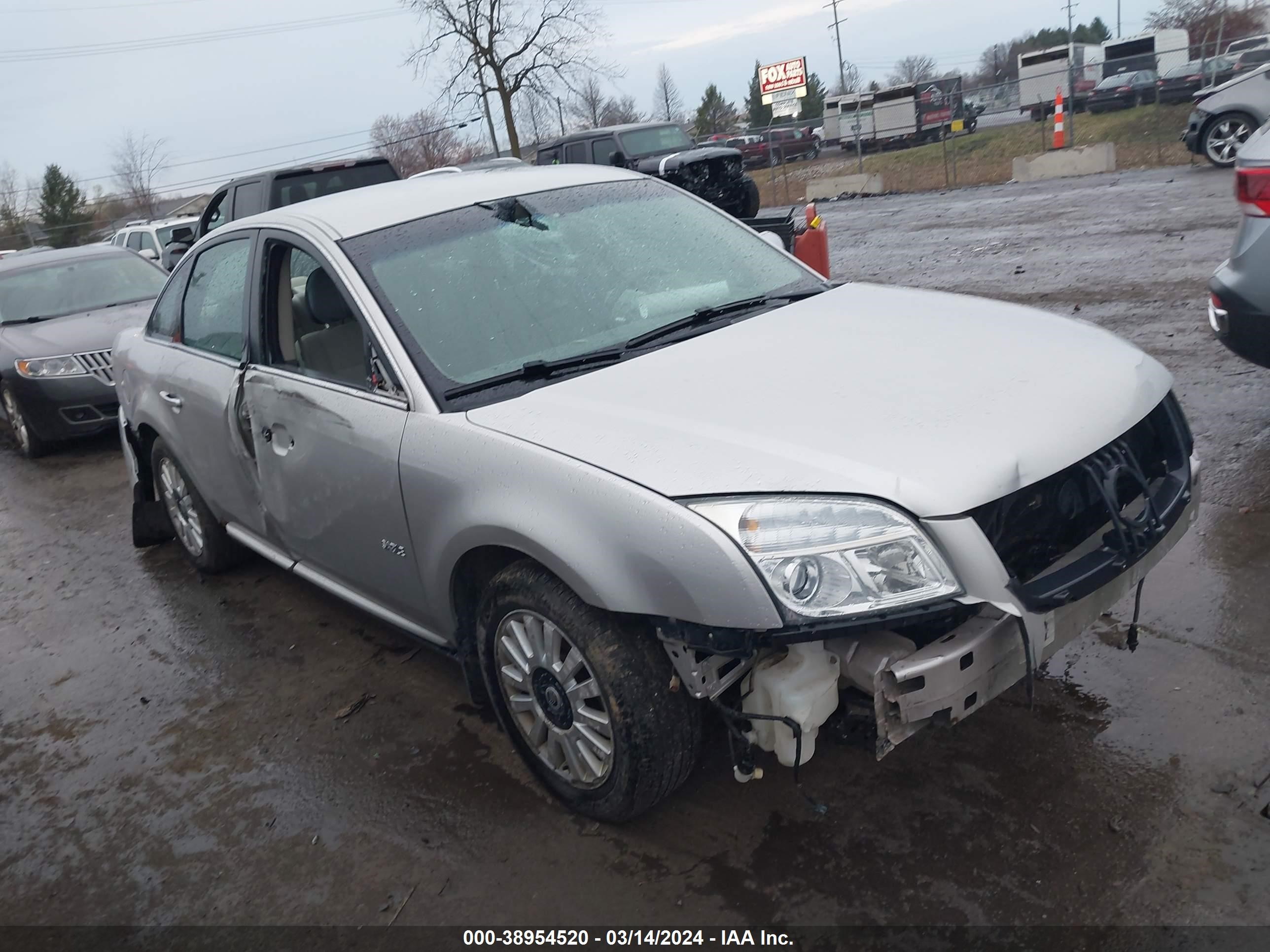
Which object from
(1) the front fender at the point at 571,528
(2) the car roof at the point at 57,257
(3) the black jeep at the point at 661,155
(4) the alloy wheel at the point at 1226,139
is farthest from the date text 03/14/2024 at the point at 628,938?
(4) the alloy wheel at the point at 1226,139

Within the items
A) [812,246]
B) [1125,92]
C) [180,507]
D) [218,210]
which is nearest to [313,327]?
[180,507]

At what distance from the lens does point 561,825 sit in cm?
309

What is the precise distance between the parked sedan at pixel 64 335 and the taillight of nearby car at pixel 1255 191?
25.2ft

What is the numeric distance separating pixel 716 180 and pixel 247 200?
551cm

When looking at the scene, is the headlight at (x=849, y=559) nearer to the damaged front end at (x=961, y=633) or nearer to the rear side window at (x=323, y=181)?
the damaged front end at (x=961, y=633)

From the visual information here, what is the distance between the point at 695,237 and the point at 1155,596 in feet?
7.21

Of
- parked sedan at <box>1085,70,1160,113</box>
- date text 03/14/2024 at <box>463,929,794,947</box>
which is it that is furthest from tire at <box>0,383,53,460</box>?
parked sedan at <box>1085,70,1160,113</box>

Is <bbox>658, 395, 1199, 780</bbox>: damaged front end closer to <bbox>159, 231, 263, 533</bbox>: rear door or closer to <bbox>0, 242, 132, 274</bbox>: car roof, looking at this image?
<bbox>159, 231, 263, 533</bbox>: rear door

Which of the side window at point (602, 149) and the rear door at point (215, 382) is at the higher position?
the side window at point (602, 149)

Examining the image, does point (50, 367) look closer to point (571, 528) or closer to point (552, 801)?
point (552, 801)

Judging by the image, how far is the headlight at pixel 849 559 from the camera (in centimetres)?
243

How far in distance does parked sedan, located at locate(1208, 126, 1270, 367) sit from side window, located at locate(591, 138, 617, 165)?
13357 mm

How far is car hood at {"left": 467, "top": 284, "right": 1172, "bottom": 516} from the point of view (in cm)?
252

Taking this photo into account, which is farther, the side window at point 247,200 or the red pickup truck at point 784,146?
the red pickup truck at point 784,146
